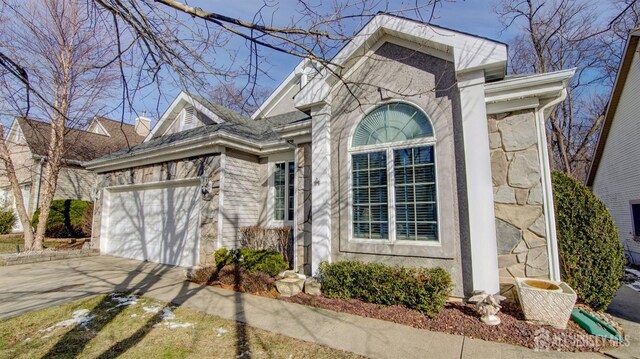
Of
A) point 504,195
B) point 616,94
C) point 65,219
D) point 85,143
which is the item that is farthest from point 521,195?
point 85,143

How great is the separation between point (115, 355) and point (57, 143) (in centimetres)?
1099

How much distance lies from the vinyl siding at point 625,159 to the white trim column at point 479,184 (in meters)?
9.04

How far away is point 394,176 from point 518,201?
6.94ft

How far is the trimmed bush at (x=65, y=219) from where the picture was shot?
14484 millimetres

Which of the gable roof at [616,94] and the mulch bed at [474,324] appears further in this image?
the gable roof at [616,94]

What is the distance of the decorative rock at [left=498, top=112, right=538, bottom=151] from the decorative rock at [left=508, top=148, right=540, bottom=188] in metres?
0.14

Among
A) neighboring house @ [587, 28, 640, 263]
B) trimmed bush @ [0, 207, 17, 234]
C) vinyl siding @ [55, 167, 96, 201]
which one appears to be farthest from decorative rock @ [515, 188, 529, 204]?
trimmed bush @ [0, 207, 17, 234]

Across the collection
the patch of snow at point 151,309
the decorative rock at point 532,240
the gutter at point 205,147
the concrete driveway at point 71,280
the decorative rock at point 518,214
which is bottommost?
the patch of snow at point 151,309

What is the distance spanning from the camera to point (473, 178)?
5.13 metres

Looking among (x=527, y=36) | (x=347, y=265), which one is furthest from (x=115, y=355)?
(x=527, y=36)

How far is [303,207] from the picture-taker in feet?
23.0

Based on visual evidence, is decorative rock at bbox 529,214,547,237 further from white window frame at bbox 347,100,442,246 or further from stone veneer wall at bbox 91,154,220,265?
stone veneer wall at bbox 91,154,220,265

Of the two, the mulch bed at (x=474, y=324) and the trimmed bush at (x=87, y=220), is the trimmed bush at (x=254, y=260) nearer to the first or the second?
the mulch bed at (x=474, y=324)

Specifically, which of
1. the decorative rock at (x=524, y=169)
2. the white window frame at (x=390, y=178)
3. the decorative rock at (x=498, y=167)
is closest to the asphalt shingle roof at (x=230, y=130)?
the white window frame at (x=390, y=178)
